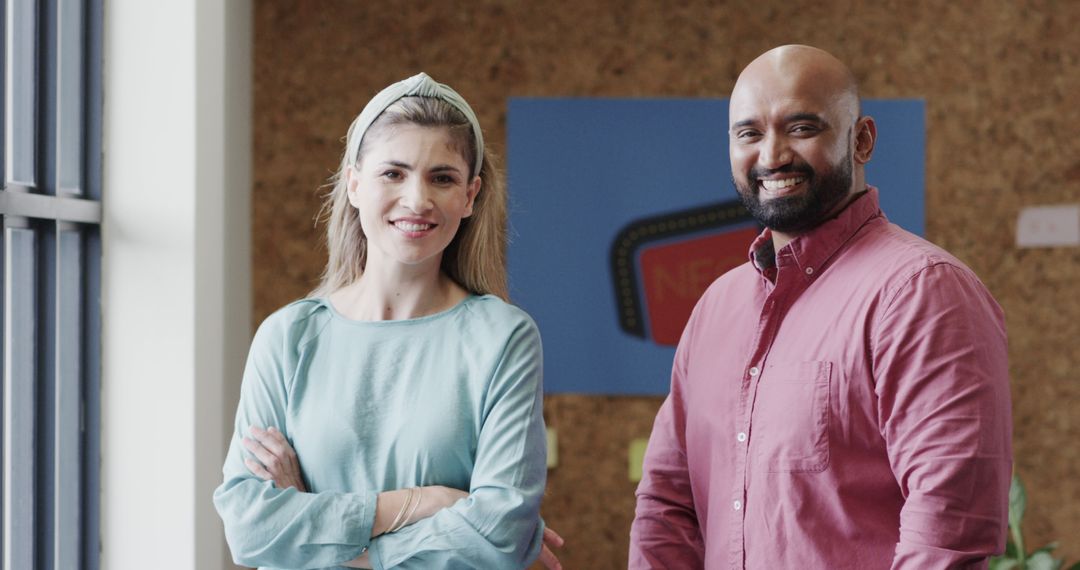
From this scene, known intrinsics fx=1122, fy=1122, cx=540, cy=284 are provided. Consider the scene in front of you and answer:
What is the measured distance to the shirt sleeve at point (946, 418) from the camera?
4.61ft

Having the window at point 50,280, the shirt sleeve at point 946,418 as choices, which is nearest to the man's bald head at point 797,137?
the shirt sleeve at point 946,418

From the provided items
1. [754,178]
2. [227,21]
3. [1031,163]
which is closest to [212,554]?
[227,21]

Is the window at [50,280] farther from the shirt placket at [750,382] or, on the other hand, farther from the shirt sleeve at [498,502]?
the shirt placket at [750,382]

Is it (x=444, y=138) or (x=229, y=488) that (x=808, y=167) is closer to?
(x=444, y=138)

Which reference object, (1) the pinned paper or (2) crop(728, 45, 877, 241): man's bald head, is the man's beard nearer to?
(2) crop(728, 45, 877, 241): man's bald head

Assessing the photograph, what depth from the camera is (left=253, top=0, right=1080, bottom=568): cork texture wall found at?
11.2 ft

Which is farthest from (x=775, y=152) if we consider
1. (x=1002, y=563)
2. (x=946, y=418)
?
(x=1002, y=563)

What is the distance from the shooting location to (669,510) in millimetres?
1810

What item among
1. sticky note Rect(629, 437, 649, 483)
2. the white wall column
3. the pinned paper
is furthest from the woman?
the pinned paper

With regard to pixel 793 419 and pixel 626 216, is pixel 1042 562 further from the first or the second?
pixel 793 419

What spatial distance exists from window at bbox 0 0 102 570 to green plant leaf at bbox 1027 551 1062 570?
2380 mm

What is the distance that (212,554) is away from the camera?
2.71m

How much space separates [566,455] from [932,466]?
211 cm

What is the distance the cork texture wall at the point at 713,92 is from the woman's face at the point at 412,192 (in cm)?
182
